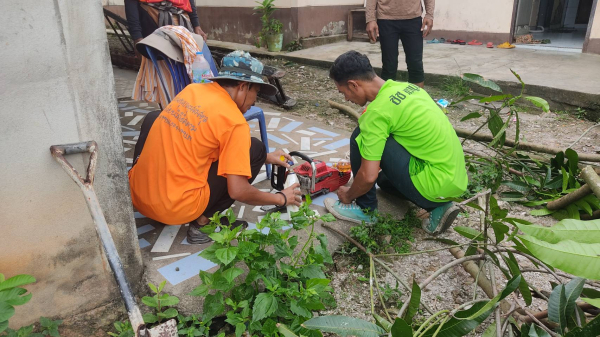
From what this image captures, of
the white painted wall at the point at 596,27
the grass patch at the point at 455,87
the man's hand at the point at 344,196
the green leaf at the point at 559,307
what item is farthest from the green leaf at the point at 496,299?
the white painted wall at the point at 596,27

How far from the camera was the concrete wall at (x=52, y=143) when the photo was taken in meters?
1.76

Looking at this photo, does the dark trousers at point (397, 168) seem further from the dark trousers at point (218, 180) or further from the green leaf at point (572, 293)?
the green leaf at point (572, 293)

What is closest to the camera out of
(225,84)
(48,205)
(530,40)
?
(48,205)

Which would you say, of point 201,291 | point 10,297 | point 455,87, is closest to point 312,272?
point 201,291

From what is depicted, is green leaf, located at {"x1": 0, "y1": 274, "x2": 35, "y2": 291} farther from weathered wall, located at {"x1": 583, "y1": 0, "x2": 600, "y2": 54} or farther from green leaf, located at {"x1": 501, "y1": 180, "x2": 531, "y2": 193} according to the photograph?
weathered wall, located at {"x1": 583, "y1": 0, "x2": 600, "y2": 54}

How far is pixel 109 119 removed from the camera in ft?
6.76

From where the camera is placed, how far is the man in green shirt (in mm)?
2684

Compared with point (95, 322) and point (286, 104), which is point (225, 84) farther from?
point (286, 104)

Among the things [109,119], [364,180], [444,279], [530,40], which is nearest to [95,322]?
[109,119]

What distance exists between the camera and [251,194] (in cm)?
253

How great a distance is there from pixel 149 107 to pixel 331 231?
11.3 ft

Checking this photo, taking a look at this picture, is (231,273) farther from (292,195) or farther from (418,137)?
(418,137)

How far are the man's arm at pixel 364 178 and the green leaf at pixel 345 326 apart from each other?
127cm

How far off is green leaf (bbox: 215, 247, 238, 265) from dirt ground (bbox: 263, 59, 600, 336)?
28.7 inches
